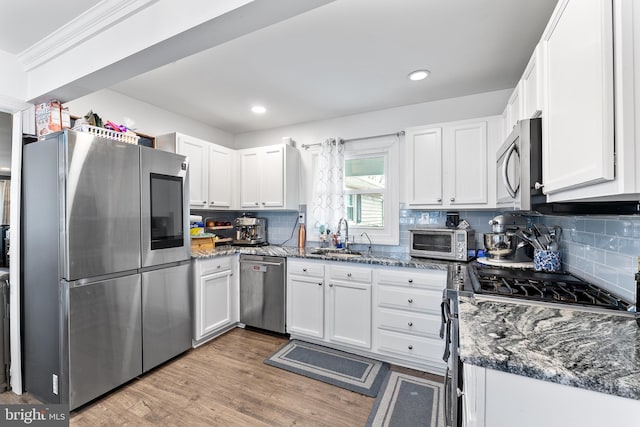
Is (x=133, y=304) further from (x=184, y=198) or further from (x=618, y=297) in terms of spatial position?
(x=618, y=297)

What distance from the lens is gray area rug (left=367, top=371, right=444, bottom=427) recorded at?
1.79 m

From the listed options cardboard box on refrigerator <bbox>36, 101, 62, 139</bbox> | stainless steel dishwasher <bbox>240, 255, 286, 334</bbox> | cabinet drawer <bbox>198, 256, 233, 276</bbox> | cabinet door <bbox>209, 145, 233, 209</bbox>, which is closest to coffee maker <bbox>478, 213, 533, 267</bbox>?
stainless steel dishwasher <bbox>240, 255, 286, 334</bbox>

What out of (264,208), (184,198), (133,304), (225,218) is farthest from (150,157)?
(225,218)

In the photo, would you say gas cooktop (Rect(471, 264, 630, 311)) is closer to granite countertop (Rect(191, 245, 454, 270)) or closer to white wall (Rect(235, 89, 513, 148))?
granite countertop (Rect(191, 245, 454, 270))

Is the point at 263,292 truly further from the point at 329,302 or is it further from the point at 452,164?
the point at 452,164

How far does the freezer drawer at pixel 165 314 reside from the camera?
2256 millimetres

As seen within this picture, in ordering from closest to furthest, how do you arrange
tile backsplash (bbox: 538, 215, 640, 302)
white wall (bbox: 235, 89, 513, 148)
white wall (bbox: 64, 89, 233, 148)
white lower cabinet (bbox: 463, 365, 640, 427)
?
white lower cabinet (bbox: 463, 365, 640, 427) → tile backsplash (bbox: 538, 215, 640, 302) → white wall (bbox: 64, 89, 233, 148) → white wall (bbox: 235, 89, 513, 148)

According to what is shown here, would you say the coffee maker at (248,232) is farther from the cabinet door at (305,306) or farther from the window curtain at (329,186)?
the cabinet door at (305,306)

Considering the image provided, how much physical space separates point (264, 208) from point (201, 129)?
4.38ft

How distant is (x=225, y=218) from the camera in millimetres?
3904

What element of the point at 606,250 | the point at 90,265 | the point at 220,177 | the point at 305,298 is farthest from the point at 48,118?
the point at 606,250

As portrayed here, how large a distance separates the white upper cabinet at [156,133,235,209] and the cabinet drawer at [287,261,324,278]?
4.04ft

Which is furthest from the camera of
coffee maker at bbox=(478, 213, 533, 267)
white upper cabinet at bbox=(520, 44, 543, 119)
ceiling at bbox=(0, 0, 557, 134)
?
coffee maker at bbox=(478, 213, 533, 267)

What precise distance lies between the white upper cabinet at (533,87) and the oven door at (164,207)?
2580 millimetres
